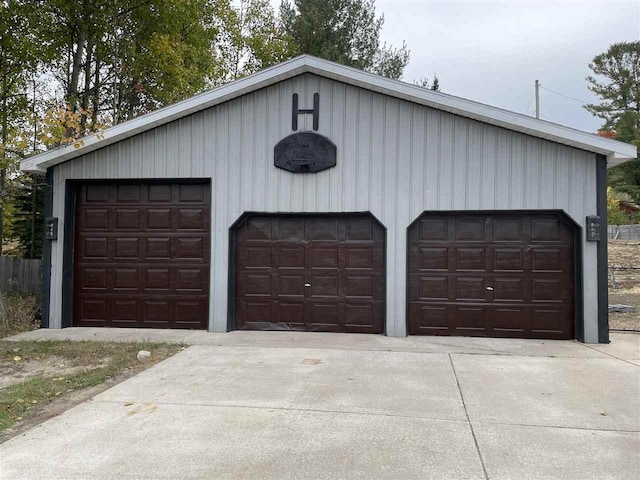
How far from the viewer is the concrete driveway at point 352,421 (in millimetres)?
3312

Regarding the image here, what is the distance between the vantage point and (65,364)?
6156 mm

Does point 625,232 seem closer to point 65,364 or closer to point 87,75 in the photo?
point 87,75

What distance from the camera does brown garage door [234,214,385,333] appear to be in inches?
327

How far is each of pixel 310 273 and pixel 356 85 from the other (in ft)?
11.4

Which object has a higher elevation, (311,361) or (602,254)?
(602,254)

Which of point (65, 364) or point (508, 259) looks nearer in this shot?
point (65, 364)

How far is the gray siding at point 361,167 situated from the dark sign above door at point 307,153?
5.3 inches

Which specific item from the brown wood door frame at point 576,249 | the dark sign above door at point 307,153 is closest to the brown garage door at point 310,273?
the dark sign above door at point 307,153

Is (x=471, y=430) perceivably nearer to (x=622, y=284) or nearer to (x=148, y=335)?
(x=148, y=335)

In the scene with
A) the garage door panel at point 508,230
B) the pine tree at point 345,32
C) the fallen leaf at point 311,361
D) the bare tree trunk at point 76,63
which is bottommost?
the fallen leaf at point 311,361

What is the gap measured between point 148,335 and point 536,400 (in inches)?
244

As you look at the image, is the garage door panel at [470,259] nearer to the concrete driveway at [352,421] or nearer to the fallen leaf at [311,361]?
the concrete driveway at [352,421]

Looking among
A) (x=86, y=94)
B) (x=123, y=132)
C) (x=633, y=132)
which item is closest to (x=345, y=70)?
(x=123, y=132)

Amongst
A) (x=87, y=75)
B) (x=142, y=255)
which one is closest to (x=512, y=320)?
(x=142, y=255)
